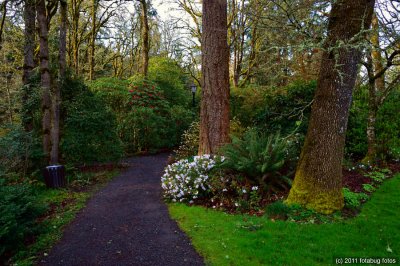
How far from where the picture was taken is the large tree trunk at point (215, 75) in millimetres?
6285

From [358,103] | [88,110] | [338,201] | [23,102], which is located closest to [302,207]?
[338,201]

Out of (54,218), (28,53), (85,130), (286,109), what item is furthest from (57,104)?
(286,109)

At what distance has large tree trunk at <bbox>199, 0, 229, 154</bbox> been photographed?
6285 mm

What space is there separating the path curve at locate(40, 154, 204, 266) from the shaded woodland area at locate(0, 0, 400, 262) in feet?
2.04

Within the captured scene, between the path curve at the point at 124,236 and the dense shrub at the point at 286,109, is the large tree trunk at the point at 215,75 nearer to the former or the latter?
the dense shrub at the point at 286,109

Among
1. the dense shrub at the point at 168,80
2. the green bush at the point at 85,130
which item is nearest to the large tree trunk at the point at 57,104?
the green bush at the point at 85,130

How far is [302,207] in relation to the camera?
4352 millimetres

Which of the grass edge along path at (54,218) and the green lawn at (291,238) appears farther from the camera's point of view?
the grass edge along path at (54,218)

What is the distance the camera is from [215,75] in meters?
6.34

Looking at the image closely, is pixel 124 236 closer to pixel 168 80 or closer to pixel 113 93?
pixel 113 93

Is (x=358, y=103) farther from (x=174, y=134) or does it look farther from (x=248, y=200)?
(x=174, y=134)

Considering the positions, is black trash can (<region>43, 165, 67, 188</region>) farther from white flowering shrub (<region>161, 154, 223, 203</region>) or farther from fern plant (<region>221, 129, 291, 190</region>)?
fern plant (<region>221, 129, 291, 190</region>)

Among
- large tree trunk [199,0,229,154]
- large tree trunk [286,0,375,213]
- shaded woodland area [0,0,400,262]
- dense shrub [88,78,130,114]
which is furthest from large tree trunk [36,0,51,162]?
large tree trunk [286,0,375,213]

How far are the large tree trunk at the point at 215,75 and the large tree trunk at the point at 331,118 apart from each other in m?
2.40
